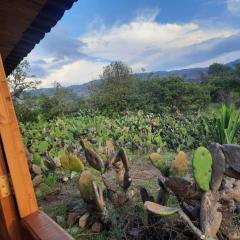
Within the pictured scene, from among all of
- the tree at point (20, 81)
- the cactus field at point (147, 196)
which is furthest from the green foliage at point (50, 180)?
the tree at point (20, 81)

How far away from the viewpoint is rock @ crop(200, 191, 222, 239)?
2.17m

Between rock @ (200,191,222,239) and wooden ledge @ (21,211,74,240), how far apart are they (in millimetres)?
1155

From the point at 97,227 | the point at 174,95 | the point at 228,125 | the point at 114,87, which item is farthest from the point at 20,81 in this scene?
the point at 97,227

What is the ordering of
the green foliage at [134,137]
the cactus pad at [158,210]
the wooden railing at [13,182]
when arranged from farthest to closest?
the green foliage at [134,137]
the cactus pad at [158,210]
the wooden railing at [13,182]

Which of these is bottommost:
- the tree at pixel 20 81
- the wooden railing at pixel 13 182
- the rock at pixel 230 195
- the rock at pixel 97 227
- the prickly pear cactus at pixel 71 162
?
the rock at pixel 97 227

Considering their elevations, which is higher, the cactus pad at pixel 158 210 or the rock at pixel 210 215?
the cactus pad at pixel 158 210

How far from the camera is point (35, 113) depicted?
14492mm

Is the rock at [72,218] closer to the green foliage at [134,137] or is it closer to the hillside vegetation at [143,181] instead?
the hillside vegetation at [143,181]

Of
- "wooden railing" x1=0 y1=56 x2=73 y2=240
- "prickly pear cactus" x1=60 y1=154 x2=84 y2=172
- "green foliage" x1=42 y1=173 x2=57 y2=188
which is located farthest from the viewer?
"green foliage" x1=42 y1=173 x2=57 y2=188

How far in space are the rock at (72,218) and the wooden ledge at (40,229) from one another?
1552mm

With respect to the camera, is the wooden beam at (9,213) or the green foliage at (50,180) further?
the green foliage at (50,180)

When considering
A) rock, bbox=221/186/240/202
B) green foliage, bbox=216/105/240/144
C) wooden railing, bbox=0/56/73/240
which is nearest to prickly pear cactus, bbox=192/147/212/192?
rock, bbox=221/186/240/202

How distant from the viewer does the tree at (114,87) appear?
16617mm

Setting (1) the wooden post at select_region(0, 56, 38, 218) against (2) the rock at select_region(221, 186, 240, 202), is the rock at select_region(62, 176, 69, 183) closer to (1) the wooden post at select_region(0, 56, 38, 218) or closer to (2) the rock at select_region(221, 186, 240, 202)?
(2) the rock at select_region(221, 186, 240, 202)
